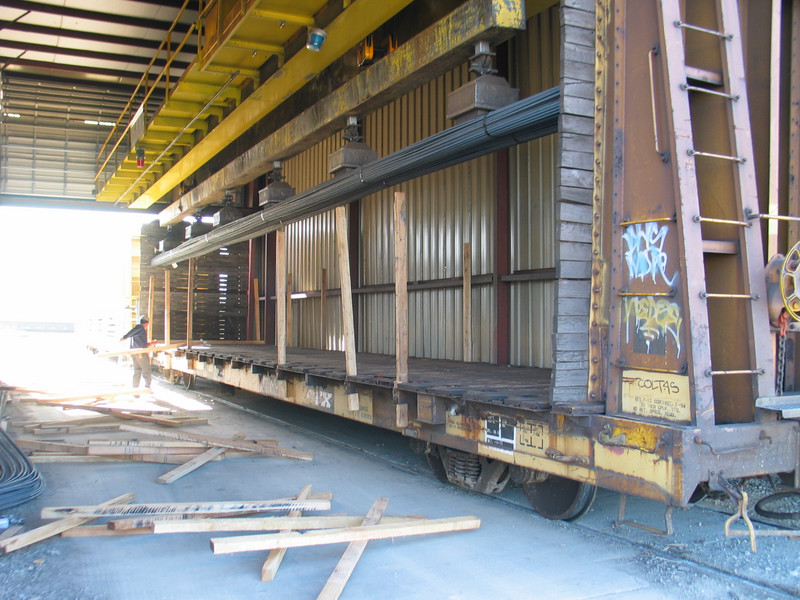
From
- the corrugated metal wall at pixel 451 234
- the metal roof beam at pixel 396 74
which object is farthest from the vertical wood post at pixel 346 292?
the corrugated metal wall at pixel 451 234

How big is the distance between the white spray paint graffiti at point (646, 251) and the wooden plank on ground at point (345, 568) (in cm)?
225

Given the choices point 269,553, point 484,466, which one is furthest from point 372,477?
point 269,553

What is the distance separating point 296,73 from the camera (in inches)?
277

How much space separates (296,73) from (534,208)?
337cm

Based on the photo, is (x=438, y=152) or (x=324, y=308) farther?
(x=324, y=308)

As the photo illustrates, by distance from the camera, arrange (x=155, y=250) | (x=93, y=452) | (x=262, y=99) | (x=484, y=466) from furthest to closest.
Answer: (x=155, y=250) < (x=262, y=99) < (x=93, y=452) < (x=484, y=466)

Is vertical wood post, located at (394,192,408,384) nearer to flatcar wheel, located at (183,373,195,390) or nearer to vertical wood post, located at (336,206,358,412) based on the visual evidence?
vertical wood post, located at (336,206,358,412)

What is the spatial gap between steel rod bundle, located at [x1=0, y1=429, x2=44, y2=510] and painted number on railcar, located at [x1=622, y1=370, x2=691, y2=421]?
4.48m

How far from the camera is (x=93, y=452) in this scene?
22.9 feet

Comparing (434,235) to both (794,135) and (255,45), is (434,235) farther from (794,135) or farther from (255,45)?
(794,135)

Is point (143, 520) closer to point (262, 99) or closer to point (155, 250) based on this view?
point (262, 99)

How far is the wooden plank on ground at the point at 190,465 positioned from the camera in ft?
20.4

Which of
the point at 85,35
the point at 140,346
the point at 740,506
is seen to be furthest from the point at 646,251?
the point at 85,35

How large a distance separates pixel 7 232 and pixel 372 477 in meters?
57.3
